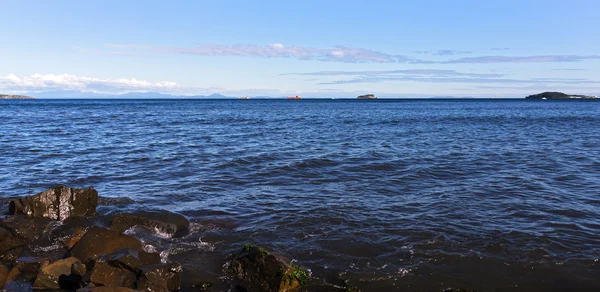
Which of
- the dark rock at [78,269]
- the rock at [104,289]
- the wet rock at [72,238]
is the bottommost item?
the wet rock at [72,238]

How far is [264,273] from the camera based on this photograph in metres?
9.51

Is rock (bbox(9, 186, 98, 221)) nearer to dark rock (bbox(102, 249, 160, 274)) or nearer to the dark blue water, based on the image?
the dark blue water

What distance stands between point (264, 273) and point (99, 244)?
438 centimetres

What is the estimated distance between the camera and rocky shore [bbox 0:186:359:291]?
29.8 feet

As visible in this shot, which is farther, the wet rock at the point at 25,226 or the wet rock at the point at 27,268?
the wet rock at the point at 25,226

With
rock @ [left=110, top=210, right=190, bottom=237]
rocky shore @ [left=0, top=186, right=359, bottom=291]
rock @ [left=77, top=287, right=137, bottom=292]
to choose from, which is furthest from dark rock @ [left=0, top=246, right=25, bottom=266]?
rock @ [left=77, top=287, right=137, bottom=292]

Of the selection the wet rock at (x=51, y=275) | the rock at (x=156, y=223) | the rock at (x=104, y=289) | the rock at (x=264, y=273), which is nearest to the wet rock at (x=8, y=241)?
the rock at (x=156, y=223)

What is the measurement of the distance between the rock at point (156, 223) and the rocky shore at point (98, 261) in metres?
0.03

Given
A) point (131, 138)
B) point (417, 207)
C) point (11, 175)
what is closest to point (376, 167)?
point (417, 207)

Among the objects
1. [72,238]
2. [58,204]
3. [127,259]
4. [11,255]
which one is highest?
[58,204]

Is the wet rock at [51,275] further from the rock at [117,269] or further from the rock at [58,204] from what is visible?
the rock at [58,204]

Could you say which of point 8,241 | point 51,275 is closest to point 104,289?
point 51,275

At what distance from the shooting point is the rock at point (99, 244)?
10438mm

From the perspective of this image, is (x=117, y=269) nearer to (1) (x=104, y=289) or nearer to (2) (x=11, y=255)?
(1) (x=104, y=289)
